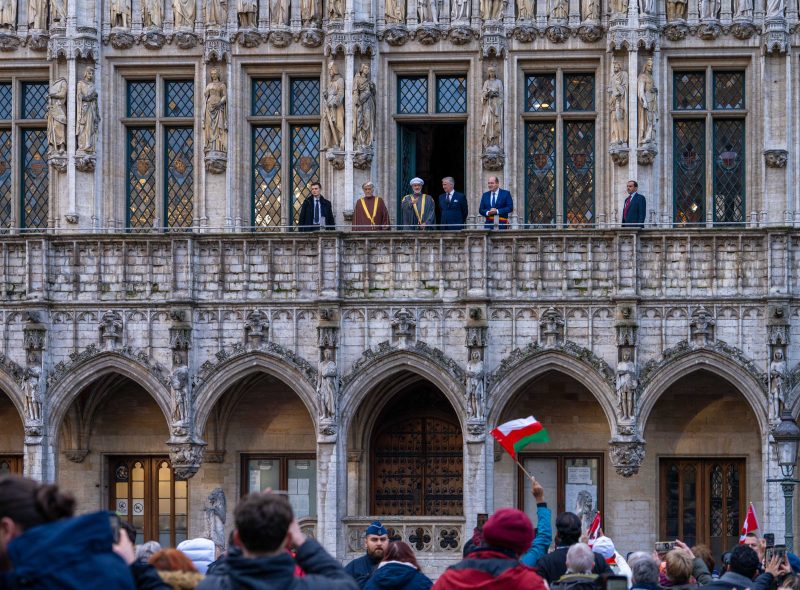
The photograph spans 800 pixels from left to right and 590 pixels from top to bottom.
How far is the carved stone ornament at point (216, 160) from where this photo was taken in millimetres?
28156

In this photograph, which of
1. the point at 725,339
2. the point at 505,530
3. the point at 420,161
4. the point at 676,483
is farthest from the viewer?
the point at 420,161

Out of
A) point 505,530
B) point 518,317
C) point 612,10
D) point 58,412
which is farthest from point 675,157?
point 505,530

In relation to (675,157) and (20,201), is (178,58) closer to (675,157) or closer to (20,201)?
(20,201)

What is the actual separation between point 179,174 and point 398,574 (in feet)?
61.7

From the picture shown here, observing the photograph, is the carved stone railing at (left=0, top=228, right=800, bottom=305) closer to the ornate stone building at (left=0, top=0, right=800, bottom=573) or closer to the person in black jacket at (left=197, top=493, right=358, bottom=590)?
the ornate stone building at (left=0, top=0, right=800, bottom=573)

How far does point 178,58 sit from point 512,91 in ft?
18.4

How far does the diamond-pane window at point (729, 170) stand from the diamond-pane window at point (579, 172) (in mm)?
2029

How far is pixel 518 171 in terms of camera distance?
28016 mm

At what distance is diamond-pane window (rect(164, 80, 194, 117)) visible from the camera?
28.9 meters

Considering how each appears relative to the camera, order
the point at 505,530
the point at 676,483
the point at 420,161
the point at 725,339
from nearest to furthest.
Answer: the point at 505,530
the point at 725,339
the point at 676,483
the point at 420,161

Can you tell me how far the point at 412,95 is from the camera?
2847 cm

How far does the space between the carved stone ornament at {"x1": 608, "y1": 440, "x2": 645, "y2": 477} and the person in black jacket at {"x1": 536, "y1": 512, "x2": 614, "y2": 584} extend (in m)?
13.7

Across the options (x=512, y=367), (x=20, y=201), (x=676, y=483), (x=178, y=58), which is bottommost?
(x=676, y=483)

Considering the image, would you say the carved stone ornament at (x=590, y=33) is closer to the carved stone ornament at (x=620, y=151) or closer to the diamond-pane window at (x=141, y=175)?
Answer: the carved stone ornament at (x=620, y=151)
